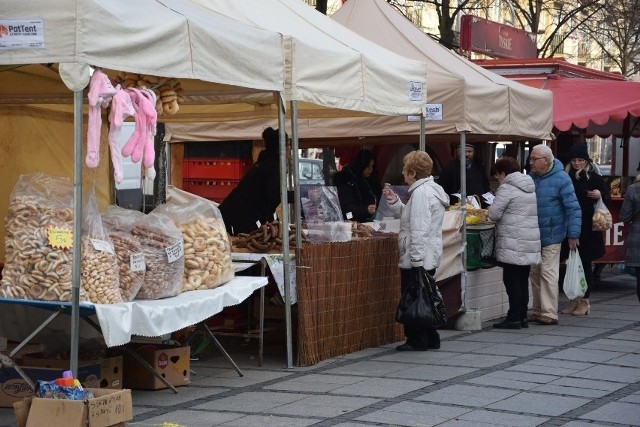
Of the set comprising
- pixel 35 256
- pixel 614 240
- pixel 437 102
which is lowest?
pixel 614 240

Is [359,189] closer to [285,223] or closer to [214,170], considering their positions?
[214,170]

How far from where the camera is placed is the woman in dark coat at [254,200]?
10578mm

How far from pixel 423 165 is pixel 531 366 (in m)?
1.89

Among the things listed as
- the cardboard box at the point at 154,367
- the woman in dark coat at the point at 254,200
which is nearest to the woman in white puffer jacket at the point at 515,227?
the woman in dark coat at the point at 254,200

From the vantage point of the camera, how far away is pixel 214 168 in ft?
54.9

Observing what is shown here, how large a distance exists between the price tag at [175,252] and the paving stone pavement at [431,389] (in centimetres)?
93

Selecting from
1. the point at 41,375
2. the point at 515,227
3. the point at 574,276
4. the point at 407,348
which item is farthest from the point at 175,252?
the point at 574,276

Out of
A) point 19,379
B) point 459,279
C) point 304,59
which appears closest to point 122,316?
point 19,379

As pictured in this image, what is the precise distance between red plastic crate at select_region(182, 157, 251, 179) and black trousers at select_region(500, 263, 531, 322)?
5.22 metres

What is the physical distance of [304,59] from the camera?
920cm

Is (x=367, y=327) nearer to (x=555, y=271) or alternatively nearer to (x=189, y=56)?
(x=555, y=271)

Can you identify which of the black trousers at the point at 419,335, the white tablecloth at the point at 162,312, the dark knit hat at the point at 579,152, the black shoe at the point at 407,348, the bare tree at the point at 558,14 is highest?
the bare tree at the point at 558,14

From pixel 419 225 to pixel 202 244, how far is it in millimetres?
2225

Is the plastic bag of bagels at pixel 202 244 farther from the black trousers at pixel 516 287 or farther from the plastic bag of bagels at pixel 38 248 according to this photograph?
the black trousers at pixel 516 287
